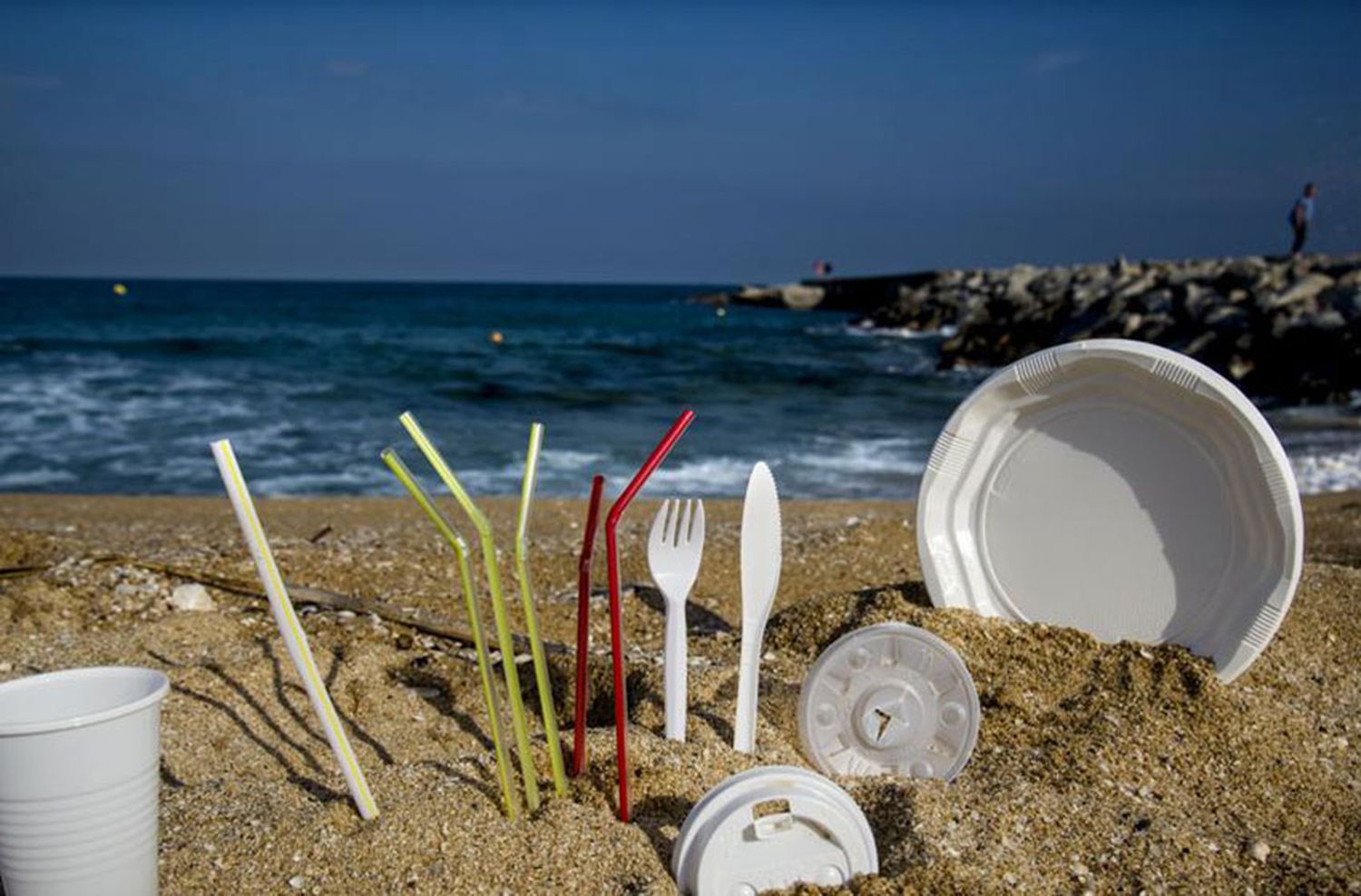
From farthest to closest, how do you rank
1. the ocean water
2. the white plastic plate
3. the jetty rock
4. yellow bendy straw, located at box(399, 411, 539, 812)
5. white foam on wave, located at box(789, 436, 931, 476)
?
the jetty rock, white foam on wave, located at box(789, 436, 931, 476), the ocean water, the white plastic plate, yellow bendy straw, located at box(399, 411, 539, 812)

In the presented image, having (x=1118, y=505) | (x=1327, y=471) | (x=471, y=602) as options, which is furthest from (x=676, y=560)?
(x=1327, y=471)

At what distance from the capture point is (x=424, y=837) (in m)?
2.32

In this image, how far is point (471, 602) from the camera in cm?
229

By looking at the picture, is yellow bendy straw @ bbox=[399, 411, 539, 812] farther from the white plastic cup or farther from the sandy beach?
the white plastic cup

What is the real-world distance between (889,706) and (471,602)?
1040 millimetres

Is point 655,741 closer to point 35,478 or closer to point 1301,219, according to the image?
point 35,478

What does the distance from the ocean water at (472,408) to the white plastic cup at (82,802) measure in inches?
317

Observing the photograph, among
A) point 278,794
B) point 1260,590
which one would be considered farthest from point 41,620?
point 1260,590

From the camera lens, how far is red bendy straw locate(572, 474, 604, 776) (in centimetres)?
224

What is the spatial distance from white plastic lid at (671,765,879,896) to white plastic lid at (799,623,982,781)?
1.56ft

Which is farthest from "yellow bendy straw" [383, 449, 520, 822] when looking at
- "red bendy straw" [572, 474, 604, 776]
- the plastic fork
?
the plastic fork

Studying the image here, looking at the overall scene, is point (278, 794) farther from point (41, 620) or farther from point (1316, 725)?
point (1316, 725)

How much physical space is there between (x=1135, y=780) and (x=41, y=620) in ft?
12.2

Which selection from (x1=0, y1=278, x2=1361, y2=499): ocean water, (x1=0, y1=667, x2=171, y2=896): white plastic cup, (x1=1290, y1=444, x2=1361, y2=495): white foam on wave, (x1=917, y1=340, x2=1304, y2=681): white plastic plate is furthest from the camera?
(x1=0, y1=278, x2=1361, y2=499): ocean water
